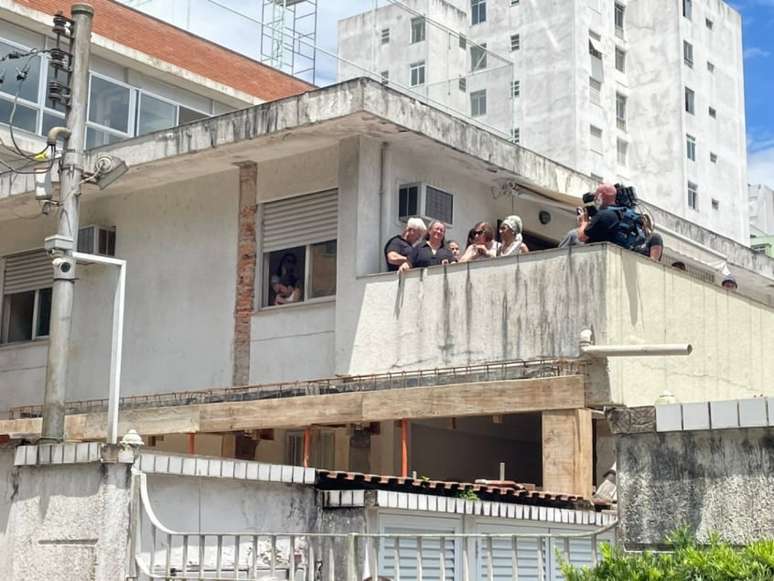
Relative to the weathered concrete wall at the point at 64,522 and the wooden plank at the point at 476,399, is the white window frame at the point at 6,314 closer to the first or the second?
A: the wooden plank at the point at 476,399

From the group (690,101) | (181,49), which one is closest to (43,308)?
(181,49)

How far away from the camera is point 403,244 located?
16.7 metres

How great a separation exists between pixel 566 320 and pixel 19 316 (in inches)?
435

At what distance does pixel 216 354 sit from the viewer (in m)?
18.6

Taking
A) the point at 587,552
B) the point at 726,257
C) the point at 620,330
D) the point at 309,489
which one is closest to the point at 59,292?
the point at 309,489

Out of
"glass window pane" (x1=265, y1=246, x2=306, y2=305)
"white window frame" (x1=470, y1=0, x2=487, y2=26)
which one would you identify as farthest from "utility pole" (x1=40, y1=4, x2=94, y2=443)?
"white window frame" (x1=470, y1=0, x2=487, y2=26)

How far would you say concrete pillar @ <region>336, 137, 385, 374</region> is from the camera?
→ 666 inches

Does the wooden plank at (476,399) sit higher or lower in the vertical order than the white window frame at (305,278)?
lower

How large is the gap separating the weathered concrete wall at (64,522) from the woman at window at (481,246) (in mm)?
7479

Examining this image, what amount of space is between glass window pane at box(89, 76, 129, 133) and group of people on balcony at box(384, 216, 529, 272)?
12.7 metres

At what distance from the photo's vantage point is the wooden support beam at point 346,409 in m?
14.7

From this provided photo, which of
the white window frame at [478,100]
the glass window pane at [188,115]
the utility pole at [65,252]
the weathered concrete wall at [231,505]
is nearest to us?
the weathered concrete wall at [231,505]

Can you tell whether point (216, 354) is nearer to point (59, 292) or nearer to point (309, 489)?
point (59, 292)

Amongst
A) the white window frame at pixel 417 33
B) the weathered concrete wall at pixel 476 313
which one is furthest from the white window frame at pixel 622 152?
the weathered concrete wall at pixel 476 313
